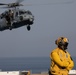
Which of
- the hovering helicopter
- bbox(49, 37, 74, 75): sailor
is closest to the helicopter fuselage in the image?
the hovering helicopter

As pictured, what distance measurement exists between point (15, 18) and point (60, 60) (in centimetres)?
3759

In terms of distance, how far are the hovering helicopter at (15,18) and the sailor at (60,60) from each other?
35960mm

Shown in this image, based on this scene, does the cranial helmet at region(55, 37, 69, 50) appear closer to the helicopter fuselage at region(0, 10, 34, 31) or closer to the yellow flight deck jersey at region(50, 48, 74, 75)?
the yellow flight deck jersey at region(50, 48, 74, 75)

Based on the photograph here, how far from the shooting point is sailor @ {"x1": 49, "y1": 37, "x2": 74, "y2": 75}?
32.4 ft

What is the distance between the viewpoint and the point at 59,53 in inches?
392

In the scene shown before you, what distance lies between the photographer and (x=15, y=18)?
155 ft

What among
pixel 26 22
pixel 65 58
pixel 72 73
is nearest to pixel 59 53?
pixel 65 58

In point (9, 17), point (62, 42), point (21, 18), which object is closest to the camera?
point (62, 42)

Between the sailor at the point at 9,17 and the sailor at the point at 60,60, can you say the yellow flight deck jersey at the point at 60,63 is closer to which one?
the sailor at the point at 60,60

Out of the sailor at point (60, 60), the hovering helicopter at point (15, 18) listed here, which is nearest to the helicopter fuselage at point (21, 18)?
the hovering helicopter at point (15, 18)

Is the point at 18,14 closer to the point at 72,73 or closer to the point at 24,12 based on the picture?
the point at 24,12

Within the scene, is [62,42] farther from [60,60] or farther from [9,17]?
[9,17]

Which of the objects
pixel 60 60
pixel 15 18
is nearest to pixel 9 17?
pixel 15 18

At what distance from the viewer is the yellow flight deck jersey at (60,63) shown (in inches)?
388
